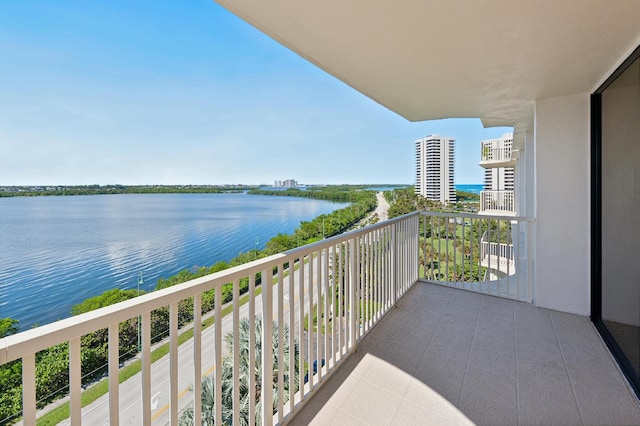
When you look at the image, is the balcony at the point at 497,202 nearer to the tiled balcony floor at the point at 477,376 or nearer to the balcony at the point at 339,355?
the balcony at the point at 339,355

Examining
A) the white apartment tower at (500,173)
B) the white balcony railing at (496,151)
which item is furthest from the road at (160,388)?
the white balcony railing at (496,151)

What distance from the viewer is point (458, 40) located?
202cm

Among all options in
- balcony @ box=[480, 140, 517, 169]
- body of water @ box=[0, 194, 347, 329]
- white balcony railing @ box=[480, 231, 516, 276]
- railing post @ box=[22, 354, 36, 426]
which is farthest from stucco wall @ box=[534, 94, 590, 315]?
balcony @ box=[480, 140, 517, 169]

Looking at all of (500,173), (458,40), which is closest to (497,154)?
(500,173)

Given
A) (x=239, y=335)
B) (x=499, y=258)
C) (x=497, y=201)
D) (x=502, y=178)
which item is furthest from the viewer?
(x=502, y=178)

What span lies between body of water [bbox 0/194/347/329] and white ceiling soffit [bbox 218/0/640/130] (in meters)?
2.03

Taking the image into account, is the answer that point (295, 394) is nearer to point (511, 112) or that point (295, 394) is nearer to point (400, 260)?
point (400, 260)

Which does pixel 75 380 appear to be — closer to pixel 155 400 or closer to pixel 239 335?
pixel 155 400

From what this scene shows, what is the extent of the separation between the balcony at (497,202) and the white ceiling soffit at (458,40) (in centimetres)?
835

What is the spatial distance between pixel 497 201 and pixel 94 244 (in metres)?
11.9

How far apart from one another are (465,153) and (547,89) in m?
19.7

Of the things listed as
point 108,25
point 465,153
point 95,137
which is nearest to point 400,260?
point 108,25

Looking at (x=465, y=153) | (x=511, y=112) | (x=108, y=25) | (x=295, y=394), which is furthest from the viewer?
(x=465, y=153)

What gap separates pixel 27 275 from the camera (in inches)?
102
